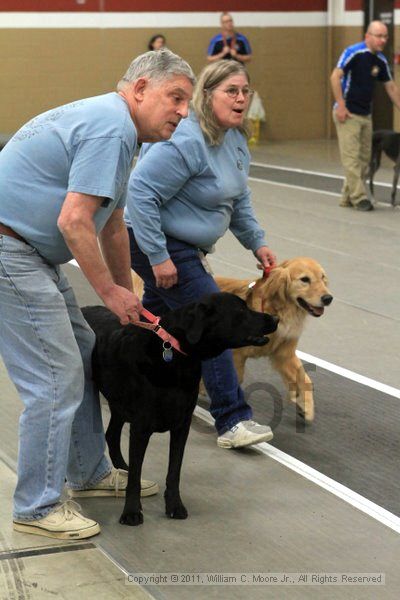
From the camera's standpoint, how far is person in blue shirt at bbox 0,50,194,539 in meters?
4.07

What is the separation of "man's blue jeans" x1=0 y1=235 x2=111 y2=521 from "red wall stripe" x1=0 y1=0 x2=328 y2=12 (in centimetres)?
1701

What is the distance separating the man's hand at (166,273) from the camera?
5.31 meters

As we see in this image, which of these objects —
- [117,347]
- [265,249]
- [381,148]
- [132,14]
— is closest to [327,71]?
[132,14]

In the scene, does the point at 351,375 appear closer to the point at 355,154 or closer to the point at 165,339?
the point at 165,339

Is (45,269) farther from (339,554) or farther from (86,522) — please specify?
(339,554)

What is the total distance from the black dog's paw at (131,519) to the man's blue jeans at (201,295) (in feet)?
3.43

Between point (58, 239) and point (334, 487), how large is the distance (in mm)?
1759

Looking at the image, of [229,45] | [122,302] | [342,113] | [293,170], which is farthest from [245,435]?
[229,45]

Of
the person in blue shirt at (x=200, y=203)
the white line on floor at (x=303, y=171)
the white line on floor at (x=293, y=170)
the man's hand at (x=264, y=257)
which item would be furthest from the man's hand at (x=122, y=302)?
the white line on floor at (x=293, y=170)

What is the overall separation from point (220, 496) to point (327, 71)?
1776cm

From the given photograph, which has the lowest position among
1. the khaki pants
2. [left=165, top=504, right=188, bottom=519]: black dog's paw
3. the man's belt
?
the khaki pants

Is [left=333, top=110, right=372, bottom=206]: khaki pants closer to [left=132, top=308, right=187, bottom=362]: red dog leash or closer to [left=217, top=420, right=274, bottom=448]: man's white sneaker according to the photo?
[left=217, top=420, right=274, bottom=448]: man's white sneaker

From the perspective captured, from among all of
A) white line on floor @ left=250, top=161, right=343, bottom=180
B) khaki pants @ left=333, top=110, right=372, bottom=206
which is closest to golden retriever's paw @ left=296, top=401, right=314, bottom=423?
khaki pants @ left=333, top=110, right=372, bottom=206

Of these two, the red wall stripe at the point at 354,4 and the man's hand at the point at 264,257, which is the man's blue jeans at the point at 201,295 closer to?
the man's hand at the point at 264,257
